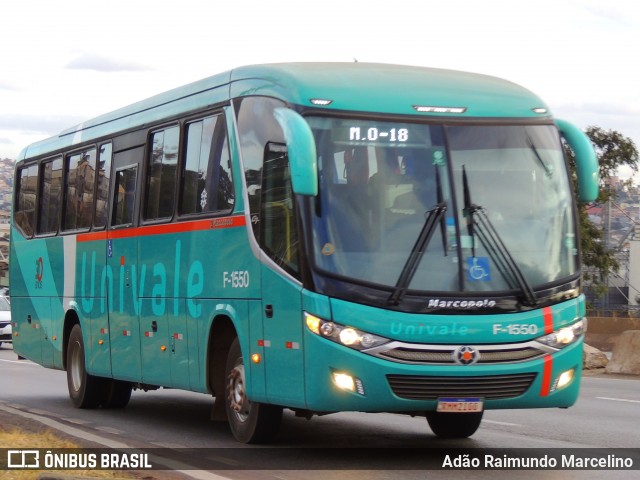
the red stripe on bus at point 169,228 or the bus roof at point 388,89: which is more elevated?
the bus roof at point 388,89

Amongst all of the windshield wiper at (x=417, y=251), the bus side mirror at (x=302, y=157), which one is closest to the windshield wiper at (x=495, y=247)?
the windshield wiper at (x=417, y=251)

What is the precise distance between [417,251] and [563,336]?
4.57ft

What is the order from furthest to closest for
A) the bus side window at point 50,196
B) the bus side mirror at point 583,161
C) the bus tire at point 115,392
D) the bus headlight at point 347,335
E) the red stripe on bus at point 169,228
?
the bus side window at point 50,196 < the bus tire at point 115,392 < the red stripe on bus at point 169,228 < the bus side mirror at point 583,161 < the bus headlight at point 347,335

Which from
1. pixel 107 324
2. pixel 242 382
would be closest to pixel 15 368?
pixel 107 324

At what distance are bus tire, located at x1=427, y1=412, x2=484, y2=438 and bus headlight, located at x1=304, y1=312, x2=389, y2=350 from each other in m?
2.75

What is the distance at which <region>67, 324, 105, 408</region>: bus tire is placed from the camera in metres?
18.0

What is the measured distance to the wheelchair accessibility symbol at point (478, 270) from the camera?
11.1m

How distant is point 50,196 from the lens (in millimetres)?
19766

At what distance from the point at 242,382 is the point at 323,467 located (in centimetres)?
156

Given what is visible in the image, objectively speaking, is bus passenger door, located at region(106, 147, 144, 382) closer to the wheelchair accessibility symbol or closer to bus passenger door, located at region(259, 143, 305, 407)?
bus passenger door, located at region(259, 143, 305, 407)

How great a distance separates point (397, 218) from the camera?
440 inches

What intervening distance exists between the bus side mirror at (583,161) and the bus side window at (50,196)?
8.96 m

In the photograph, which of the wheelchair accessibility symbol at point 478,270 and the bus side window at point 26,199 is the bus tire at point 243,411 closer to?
the wheelchair accessibility symbol at point 478,270

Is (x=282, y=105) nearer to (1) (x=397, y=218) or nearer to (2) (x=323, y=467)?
(1) (x=397, y=218)
